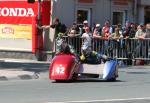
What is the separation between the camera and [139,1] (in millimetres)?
32406

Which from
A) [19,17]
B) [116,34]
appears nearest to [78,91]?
[116,34]

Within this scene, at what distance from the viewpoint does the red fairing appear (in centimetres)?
1858

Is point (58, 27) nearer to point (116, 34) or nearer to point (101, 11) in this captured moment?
point (116, 34)

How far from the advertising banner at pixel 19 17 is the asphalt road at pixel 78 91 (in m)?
8.75

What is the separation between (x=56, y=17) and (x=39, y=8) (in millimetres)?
996

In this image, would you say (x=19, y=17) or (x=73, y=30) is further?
(x=19, y=17)

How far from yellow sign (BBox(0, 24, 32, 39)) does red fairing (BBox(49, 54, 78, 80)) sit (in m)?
10.9

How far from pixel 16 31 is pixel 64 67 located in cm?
1192

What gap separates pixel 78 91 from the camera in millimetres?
15625

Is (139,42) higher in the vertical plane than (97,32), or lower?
lower

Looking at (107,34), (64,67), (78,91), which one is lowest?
(78,91)

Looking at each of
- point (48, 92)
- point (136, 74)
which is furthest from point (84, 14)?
point (48, 92)

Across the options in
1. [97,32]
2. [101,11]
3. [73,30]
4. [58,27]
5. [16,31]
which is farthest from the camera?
[101,11]

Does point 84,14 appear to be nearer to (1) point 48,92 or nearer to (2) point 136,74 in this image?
(2) point 136,74
